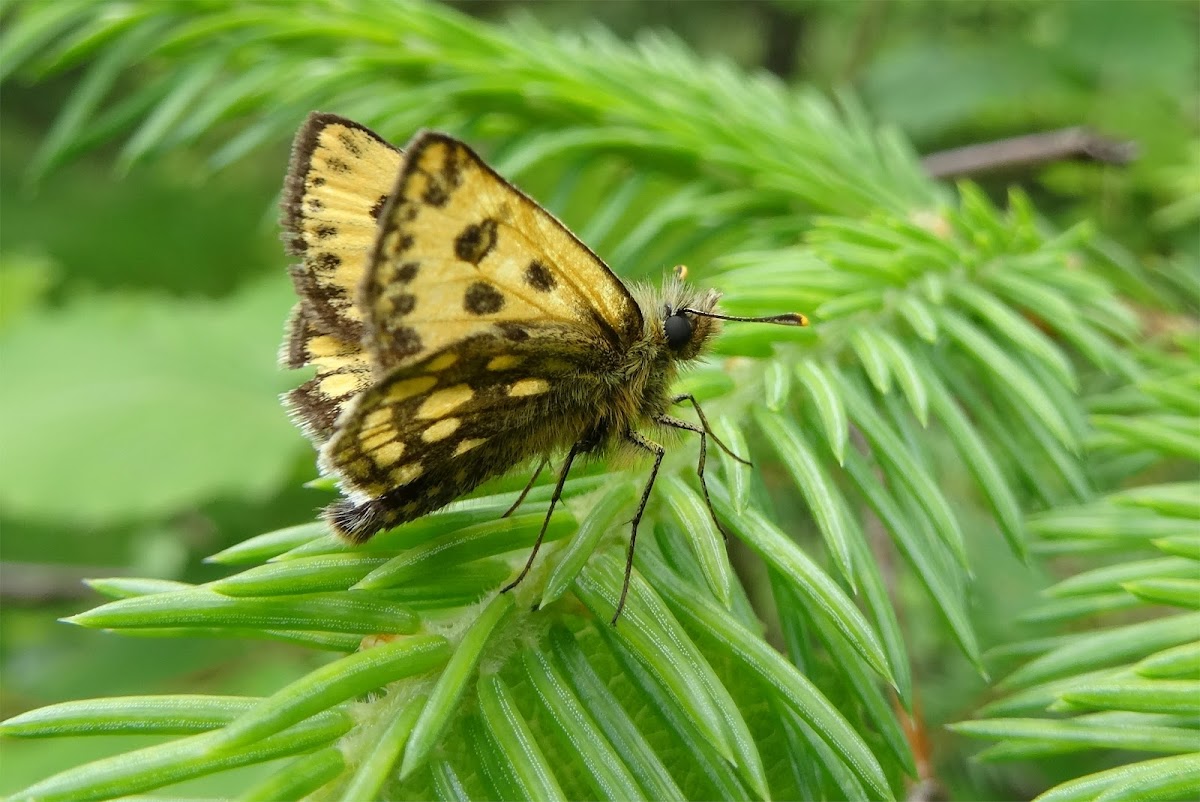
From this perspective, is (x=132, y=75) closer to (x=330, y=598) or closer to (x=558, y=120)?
(x=558, y=120)

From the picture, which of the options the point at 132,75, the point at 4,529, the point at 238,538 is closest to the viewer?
the point at 238,538

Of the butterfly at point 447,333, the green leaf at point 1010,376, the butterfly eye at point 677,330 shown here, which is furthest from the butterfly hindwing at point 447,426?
the green leaf at point 1010,376

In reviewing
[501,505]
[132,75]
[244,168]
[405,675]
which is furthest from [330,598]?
[132,75]

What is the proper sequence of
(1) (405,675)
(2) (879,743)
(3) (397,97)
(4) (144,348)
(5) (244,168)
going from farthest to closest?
(5) (244,168)
(4) (144,348)
(3) (397,97)
(2) (879,743)
(1) (405,675)

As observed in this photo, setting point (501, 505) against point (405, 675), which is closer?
point (405, 675)

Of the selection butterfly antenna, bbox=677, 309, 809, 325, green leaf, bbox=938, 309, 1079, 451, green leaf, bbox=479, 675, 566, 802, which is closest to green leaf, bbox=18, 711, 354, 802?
green leaf, bbox=479, 675, 566, 802

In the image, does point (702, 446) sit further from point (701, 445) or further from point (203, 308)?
point (203, 308)

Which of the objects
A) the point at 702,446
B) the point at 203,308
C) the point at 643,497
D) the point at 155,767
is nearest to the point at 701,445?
the point at 702,446

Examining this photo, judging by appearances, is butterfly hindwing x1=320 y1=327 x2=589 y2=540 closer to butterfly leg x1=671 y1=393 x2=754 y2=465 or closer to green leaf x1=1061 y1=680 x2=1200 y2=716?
butterfly leg x1=671 y1=393 x2=754 y2=465
